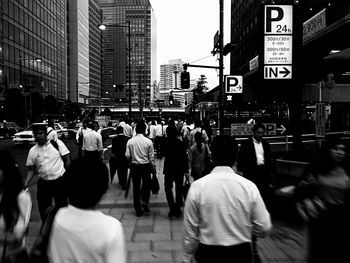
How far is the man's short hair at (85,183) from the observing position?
2.28 meters

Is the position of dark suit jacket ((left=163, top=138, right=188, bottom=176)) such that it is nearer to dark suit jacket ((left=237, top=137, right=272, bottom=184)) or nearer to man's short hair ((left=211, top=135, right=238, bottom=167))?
dark suit jacket ((left=237, top=137, right=272, bottom=184))

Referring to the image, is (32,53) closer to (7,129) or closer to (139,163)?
(7,129)

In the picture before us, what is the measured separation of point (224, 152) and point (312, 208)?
988 mm

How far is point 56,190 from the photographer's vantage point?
632 cm

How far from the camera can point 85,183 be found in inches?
91.2

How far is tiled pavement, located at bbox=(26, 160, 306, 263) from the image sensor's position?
18.2ft

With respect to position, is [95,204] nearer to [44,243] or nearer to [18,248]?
[44,243]

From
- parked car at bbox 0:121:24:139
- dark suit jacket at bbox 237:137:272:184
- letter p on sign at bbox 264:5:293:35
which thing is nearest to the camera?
dark suit jacket at bbox 237:137:272:184

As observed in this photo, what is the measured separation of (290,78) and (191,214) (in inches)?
431

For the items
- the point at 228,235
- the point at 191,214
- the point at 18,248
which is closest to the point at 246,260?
the point at 228,235

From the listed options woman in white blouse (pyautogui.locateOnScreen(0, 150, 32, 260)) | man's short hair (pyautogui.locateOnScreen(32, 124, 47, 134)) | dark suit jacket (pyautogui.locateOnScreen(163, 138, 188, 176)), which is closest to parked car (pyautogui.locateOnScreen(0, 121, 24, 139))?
dark suit jacket (pyautogui.locateOnScreen(163, 138, 188, 176))

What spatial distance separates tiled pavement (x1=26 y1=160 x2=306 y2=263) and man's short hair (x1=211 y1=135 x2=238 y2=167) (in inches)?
106

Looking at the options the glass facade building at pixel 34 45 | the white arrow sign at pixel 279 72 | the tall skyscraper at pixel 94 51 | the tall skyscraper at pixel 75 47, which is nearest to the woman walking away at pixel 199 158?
the white arrow sign at pixel 279 72

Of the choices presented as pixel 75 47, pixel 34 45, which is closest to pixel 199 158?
pixel 34 45
